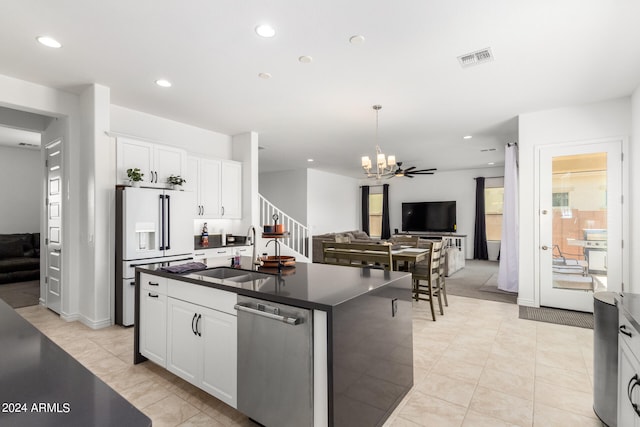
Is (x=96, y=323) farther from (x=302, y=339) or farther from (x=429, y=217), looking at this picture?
(x=429, y=217)

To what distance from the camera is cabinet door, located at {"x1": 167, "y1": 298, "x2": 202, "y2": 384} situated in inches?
87.8

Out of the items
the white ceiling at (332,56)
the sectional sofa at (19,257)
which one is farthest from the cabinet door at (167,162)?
the sectional sofa at (19,257)

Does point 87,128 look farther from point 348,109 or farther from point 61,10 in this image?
point 348,109

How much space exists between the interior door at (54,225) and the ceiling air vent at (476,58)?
490 centimetres

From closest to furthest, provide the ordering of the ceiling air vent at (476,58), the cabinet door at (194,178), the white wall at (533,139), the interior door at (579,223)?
the ceiling air vent at (476,58) < the interior door at (579,223) < the white wall at (533,139) < the cabinet door at (194,178)

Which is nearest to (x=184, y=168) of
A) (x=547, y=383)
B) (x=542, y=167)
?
(x=547, y=383)

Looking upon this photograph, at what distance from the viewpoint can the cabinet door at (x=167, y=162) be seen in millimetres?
4408

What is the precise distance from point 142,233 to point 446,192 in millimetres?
9099

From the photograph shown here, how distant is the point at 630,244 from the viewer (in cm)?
397

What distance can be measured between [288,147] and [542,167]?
4.54m

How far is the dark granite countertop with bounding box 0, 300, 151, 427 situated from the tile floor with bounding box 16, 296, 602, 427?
1.45m

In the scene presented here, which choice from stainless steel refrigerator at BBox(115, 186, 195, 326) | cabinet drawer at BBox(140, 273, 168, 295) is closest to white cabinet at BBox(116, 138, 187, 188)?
stainless steel refrigerator at BBox(115, 186, 195, 326)

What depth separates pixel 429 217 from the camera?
10.5 metres

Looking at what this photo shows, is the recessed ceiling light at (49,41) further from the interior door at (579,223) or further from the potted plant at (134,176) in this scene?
the interior door at (579,223)
